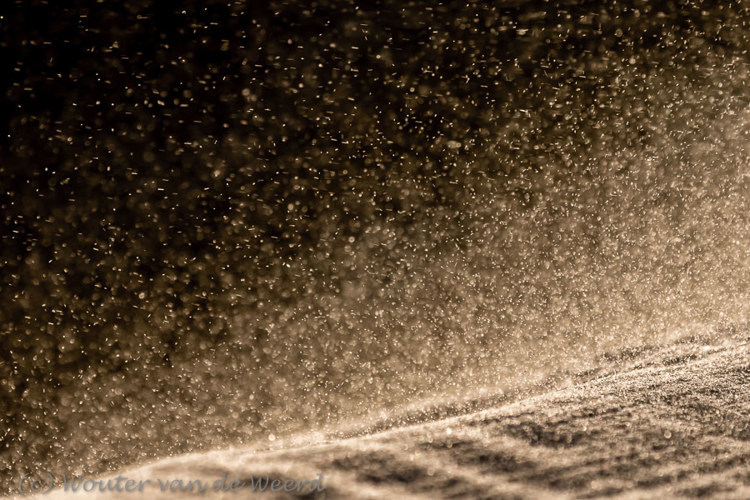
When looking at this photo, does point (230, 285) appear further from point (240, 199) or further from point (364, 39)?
point (364, 39)

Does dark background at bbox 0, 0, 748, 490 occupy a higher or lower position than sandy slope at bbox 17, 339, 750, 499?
higher

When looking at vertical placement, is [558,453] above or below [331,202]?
below

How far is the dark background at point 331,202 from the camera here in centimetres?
79

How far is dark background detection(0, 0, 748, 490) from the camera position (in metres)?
0.79

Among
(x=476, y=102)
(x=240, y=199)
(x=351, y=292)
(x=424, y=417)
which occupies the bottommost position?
(x=424, y=417)

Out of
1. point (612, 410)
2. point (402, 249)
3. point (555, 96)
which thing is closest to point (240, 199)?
point (402, 249)

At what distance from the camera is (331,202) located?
2.70 ft

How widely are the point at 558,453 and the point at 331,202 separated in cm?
43

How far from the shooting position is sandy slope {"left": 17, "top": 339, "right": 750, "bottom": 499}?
741 millimetres

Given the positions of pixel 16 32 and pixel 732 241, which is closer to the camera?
pixel 16 32

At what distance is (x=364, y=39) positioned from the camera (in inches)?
31.6

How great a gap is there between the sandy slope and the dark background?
52mm

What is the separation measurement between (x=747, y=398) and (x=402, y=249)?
1.57ft

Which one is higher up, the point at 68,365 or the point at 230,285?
the point at 230,285
